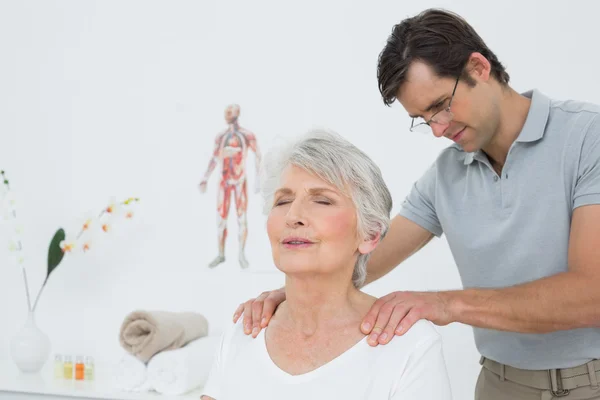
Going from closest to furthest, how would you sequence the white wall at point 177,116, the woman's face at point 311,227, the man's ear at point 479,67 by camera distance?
the woman's face at point 311,227, the man's ear at point 479,67, the white wall at point 177,116

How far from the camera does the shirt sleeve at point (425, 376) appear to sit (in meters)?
1.37

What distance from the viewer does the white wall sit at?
2551 millimetres

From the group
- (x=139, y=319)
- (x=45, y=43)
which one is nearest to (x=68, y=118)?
(x=45, y=43)

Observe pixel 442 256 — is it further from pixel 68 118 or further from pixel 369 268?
pixel 68 118

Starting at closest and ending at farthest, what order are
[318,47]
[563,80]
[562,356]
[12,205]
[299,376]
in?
1. [299,376]
2. [562,356]
3. [563,80]
4. [318,47]
5. [12,205]

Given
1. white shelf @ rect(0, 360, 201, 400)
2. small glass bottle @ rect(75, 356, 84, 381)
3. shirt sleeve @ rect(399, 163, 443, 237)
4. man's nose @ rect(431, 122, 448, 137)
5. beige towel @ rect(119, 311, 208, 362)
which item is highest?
man's nose @ rect(431, 122, 448, 137)

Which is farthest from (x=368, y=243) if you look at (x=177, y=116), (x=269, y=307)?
(x=177, y=116)

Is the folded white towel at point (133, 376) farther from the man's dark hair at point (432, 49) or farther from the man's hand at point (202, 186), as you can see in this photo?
the man's dark hair at point (432, 49)

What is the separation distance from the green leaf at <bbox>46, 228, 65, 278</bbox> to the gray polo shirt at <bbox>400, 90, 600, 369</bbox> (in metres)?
1.64

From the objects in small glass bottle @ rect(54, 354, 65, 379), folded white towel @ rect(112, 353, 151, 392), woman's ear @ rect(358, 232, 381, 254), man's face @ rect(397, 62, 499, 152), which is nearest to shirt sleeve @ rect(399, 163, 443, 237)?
man's face @ rect(397, 62, 499, 152)

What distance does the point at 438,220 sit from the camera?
80.5 inches

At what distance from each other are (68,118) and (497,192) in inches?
76.5

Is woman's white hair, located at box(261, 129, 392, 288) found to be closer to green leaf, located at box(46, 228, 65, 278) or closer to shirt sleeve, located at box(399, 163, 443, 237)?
shirt sleeve, located at box(399, 163, 443, 237)

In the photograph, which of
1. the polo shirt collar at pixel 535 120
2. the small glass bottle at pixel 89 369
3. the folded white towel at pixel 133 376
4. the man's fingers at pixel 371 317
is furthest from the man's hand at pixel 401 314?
the small glass bottle at pixel 89 369
